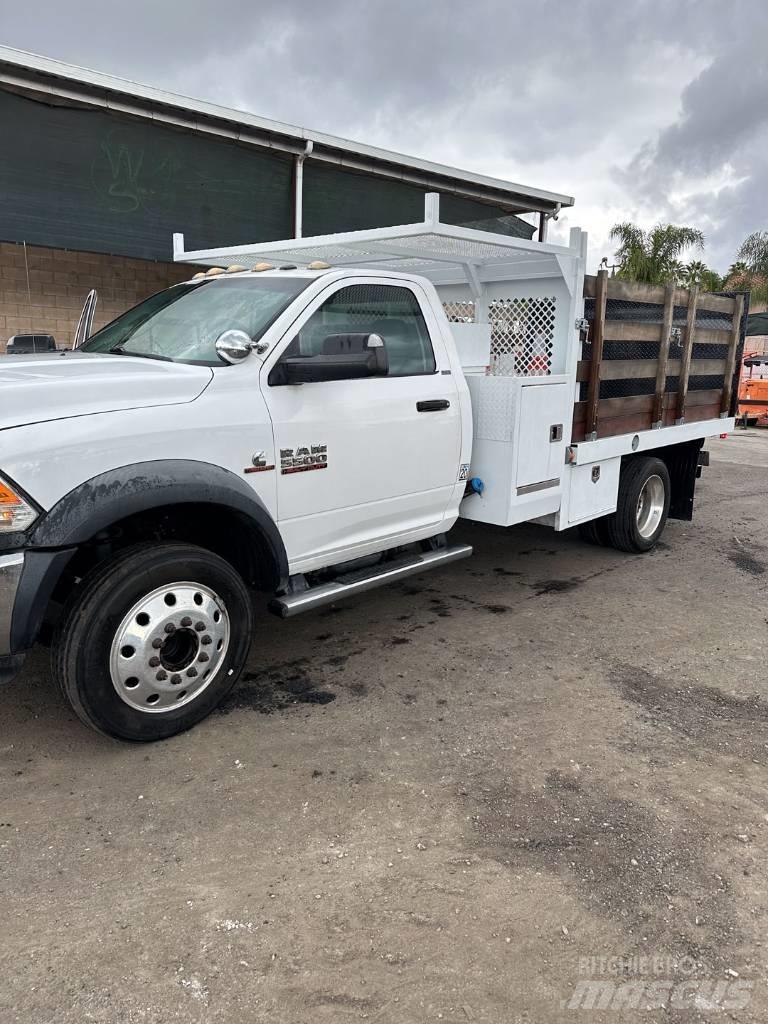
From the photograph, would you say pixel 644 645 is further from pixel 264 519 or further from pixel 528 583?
pixel 264 519

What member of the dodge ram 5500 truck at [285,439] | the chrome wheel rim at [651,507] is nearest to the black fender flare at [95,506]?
the dodge ram 5500 truck at [285,439]

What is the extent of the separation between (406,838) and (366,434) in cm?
203

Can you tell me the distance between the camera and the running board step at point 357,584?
12.7 ft

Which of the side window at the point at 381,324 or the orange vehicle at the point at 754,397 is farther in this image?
the orange vehicle at the point at 754,397

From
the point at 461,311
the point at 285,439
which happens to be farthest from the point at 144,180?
the point at 285,439

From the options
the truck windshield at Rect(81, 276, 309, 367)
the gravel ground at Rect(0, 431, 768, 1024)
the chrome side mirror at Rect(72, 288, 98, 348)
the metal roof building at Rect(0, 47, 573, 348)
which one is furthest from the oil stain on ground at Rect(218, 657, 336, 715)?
the metal roof building at Rect(0, 47, 573, 348)

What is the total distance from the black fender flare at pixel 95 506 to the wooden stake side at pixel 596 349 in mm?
3016

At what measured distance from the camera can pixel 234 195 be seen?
9477mm

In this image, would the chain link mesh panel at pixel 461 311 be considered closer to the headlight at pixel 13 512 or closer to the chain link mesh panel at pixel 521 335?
the chain link mesh panel at pixel 521 335

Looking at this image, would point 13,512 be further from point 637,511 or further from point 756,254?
point 756,254

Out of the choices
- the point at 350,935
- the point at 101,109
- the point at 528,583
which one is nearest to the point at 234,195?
the point at 101,109

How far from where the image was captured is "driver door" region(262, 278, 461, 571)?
3.80 m

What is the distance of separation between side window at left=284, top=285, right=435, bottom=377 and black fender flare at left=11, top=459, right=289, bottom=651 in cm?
84

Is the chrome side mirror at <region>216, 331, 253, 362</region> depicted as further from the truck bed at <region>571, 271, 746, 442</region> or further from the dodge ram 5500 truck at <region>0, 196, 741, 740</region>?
the truck bed at <region>571, 271, 746, 442</region>
